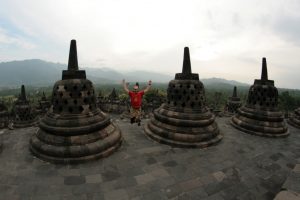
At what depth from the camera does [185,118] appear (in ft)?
29.8

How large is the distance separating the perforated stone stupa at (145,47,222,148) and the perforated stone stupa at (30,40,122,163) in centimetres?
223

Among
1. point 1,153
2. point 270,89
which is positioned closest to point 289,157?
point 270,89

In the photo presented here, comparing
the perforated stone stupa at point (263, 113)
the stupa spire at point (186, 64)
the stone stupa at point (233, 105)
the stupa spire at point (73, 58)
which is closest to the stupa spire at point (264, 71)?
the perforated stone stupa at point (263, 113)

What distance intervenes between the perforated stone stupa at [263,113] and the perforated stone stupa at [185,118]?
9.58ft

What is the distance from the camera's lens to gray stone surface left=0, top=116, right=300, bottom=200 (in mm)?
5320

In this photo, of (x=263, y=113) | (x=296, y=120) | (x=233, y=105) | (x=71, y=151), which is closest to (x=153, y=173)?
(x=71, y=151)

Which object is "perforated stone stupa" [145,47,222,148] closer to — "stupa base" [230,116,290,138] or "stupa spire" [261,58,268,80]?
"stupa base" [230,116,290,138]

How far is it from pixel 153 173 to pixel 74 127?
3442mm

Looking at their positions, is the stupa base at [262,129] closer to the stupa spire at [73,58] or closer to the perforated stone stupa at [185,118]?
the perforated stone stupa at [185,118]

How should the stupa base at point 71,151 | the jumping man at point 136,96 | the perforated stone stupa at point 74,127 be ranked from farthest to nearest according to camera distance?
the jumping man at point 136,96 < the perforated stone stupa at point 74,127 < the stupa base at point 71,151

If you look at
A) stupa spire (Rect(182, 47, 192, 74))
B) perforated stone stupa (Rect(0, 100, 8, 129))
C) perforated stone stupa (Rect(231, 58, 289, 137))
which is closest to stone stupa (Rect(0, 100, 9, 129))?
perforated stone stupa (Rect(0, 100, 8, 129))

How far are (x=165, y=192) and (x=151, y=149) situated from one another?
277 centimetres

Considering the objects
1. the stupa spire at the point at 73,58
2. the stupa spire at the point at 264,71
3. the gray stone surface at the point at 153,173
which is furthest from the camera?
the stupa spire at the point at 264,71

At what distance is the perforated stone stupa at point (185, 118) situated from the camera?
342 inches
